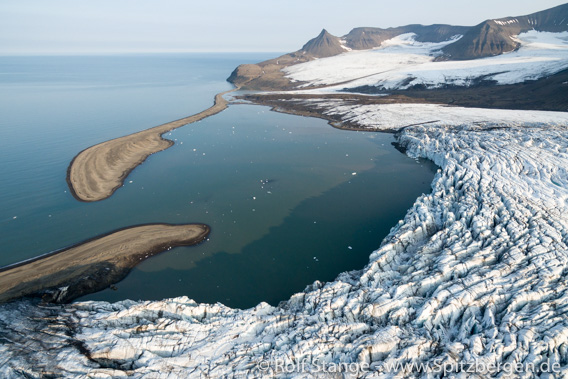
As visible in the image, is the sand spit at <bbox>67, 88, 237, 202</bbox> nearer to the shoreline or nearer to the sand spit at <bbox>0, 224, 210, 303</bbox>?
the sand spit at <bbox>0, 224, 210, 303</bbox>

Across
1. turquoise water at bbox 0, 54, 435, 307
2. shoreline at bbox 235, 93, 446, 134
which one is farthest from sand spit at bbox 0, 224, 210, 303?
shoreline at bbox 235, 93, 446, 134

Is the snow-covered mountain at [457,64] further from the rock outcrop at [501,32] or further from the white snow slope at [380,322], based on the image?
the white snow slope at [380,322]

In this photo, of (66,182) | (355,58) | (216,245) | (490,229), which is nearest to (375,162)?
(490,229)

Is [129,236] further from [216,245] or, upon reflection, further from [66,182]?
[66,182]

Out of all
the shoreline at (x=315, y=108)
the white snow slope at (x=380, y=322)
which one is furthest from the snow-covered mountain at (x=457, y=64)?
the white snow slope at (x=380, y=322)

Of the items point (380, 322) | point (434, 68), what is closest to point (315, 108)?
point (434, 68)

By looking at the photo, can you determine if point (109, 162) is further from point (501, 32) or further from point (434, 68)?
point (501, 32)
